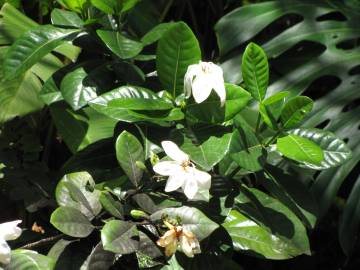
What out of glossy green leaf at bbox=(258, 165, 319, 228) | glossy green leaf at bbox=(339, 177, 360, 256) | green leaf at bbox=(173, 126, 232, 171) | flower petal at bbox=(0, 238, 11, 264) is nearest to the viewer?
flower petal at bbox=(0, 238, 11, 264)

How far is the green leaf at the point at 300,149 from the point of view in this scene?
991 mm

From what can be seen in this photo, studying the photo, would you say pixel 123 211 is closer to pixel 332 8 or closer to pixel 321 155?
pixel 321 155

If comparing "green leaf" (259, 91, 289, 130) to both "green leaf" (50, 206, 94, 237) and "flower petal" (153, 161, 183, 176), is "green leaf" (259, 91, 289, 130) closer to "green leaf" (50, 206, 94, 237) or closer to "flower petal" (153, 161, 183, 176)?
"flower petal" (153, 161, 183, 176)

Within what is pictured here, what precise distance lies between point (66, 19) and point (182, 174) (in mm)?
531

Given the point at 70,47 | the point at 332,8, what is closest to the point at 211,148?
the point at 70,47

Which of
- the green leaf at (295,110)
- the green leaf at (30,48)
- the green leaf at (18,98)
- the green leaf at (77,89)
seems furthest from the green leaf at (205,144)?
the green leaf at (18,98)

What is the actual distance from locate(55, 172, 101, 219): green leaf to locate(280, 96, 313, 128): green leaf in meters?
0.34

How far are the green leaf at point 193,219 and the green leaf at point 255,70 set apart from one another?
260 millimetres

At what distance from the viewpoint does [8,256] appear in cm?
85

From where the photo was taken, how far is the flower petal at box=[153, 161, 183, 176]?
91 cm

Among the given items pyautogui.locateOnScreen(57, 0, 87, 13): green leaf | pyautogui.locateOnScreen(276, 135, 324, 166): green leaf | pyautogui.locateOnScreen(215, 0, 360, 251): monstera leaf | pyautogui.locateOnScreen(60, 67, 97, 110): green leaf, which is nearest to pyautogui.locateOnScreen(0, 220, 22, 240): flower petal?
pyautogui.locateOnScreen(60, 67, 97, 110): green leaf

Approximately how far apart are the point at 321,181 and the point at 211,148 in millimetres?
568

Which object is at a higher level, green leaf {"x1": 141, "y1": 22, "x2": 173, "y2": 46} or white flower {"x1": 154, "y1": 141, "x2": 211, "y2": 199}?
green leaf {"x1": 141, "y1": 22, "x2": 173, "y2": 46}

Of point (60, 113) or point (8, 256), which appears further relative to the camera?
point (60, 113)
